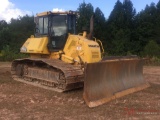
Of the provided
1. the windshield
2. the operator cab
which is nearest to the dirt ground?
the operator cab

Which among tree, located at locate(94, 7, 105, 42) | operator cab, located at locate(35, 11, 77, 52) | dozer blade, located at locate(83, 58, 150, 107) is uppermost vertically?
tree, located at locate(94, 7, 105, 42)

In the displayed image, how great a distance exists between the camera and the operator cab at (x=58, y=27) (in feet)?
33.9

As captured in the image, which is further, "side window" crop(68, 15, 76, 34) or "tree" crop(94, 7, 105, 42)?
"tree" crop(94, 7, 105, 42)

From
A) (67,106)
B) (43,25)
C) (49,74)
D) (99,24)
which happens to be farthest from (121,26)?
(67,106)

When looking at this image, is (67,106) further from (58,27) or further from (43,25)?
(43,25)

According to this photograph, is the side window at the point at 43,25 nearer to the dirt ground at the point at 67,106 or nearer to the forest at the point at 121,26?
the dirt ground at the point at 67,106

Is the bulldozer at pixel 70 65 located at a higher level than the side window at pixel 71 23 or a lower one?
lower

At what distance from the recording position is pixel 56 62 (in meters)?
9.78

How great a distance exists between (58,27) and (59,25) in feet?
0.28

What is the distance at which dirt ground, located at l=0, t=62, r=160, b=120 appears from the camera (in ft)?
21.8

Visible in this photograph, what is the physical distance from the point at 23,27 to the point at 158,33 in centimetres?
2165

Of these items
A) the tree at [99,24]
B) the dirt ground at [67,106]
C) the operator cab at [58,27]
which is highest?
the tree at [99,24]

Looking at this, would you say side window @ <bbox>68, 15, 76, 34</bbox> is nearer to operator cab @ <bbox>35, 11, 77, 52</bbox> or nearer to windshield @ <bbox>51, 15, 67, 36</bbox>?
operator cab @ <bbox>35, 11, 77, 52</bbox>

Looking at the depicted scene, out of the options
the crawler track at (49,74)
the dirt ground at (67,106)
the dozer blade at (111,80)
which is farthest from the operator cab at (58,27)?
the dozer blade at (111,80)
